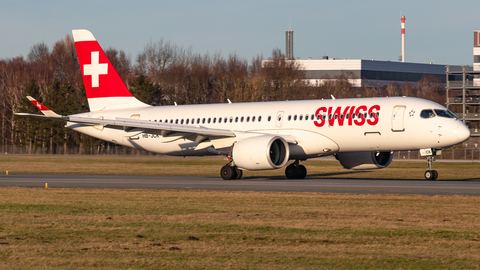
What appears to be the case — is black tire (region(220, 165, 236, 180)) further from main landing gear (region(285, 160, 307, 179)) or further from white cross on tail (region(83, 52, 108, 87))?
white cross on tail (region(83, 52, 108, 87))

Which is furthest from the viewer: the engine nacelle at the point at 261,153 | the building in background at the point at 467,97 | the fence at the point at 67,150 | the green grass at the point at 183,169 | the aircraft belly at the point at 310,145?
the building in background at the point at 467,97

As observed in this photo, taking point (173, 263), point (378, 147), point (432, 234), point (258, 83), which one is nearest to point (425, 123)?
point (378, 147)

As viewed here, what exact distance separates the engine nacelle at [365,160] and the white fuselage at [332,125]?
2.19m

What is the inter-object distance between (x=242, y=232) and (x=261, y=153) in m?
15.9

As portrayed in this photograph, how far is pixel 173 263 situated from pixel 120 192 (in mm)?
13745

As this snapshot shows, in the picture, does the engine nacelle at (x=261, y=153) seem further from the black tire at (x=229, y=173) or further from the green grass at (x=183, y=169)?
the green grass at (x=183, y=169)

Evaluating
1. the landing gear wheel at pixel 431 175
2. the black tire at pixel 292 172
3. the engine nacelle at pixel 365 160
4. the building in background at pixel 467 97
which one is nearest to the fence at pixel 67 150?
the black tire at pixel 292 172

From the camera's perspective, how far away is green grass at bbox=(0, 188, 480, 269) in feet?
31.3

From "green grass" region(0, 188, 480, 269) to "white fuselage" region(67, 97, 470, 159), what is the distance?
8779 mm

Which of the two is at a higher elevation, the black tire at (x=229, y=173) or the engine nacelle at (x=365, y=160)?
the engine nacelle at (x=365, y=160)

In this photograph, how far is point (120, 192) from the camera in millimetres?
22703

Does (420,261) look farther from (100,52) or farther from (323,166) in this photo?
(323,166)

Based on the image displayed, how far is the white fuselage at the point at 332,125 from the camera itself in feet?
91.9

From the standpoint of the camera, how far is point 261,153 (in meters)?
28.4
